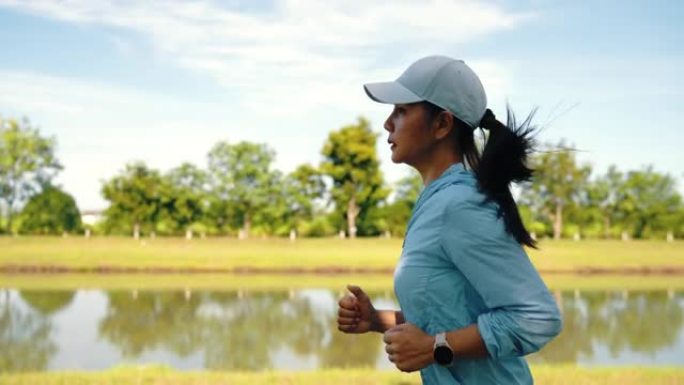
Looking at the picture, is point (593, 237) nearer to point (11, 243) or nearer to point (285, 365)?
point (11, 243)

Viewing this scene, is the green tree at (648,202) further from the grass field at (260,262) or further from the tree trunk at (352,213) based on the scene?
the tree trunk at (352,213)

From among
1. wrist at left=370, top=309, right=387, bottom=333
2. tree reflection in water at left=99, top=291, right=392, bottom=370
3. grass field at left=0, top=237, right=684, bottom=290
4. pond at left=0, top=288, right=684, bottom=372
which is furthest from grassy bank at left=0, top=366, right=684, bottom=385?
grass field at left=0, top=237, right=684, bottom=290

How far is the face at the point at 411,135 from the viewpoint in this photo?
2.36 meters

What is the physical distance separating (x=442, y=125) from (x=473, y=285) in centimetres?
45

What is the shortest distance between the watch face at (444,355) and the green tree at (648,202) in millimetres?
60958

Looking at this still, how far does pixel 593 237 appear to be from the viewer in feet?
193

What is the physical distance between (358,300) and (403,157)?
566 mm

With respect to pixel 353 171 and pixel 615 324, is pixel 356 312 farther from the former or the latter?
pixel 353 171

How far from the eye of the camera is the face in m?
2.36

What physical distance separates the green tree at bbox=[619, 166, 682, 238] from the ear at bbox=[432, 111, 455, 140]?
60.8m

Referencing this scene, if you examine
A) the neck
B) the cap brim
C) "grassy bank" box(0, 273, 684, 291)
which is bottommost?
"grassy bank" box(0, 273, 684, 291)

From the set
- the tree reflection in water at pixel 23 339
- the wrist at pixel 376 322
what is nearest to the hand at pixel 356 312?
the wrist at pixel 376 322

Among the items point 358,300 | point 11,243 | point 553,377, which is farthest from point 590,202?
point 358,300

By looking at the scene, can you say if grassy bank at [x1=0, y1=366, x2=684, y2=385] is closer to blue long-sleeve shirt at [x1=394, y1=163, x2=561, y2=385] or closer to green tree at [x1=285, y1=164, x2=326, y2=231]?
blue long-sleeve shirt at [x1=394, y1=163, x2=561, y2=385]
